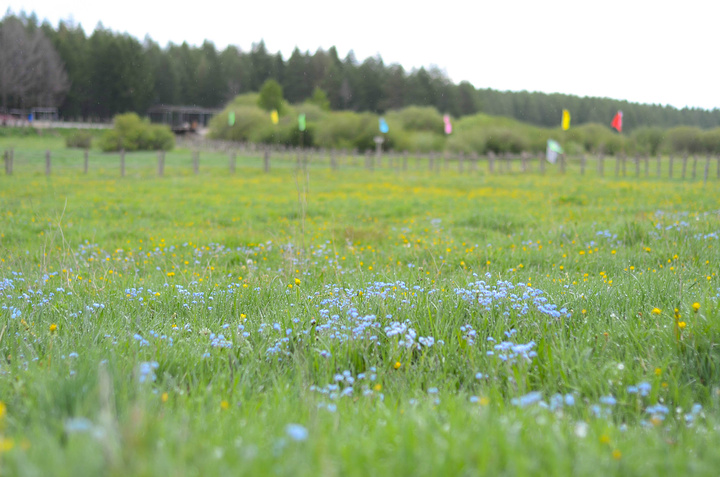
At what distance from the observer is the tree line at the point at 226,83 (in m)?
78.1

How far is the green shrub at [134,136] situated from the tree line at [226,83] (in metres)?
33.7

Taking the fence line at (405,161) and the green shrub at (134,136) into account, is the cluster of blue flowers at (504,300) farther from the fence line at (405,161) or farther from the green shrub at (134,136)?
the green shrub at (134,136)

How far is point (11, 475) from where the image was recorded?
1.61m

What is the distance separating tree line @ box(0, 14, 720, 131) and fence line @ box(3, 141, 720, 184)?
2811 cm

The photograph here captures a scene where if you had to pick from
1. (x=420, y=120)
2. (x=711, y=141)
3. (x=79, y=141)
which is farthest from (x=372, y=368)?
(x=420, y=120)

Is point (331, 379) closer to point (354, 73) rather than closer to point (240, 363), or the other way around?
point (240, 363)

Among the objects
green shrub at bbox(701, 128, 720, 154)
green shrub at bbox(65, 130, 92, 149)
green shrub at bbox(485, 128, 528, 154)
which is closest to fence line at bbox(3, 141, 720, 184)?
green shrub at bbox(65, 130, 92, 149)

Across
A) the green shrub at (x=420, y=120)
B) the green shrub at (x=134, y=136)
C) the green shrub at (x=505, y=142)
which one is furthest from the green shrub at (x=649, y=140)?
the green shrub at (x=134, y=136)

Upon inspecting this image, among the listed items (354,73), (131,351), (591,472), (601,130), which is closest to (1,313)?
(131,351)

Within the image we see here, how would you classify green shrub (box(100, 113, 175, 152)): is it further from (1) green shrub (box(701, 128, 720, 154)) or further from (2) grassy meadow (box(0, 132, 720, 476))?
(1) green shrub (box(701, 128, 720, 154))

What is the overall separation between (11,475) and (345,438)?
1.13 meters

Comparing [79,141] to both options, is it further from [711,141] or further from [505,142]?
[711,141]

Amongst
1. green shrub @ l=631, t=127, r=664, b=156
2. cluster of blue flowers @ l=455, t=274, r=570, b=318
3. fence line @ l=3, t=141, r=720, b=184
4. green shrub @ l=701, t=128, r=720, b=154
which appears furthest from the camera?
green shrub @ l=631, t=127, r=664, b=156

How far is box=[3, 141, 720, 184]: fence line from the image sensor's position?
1296 inches
